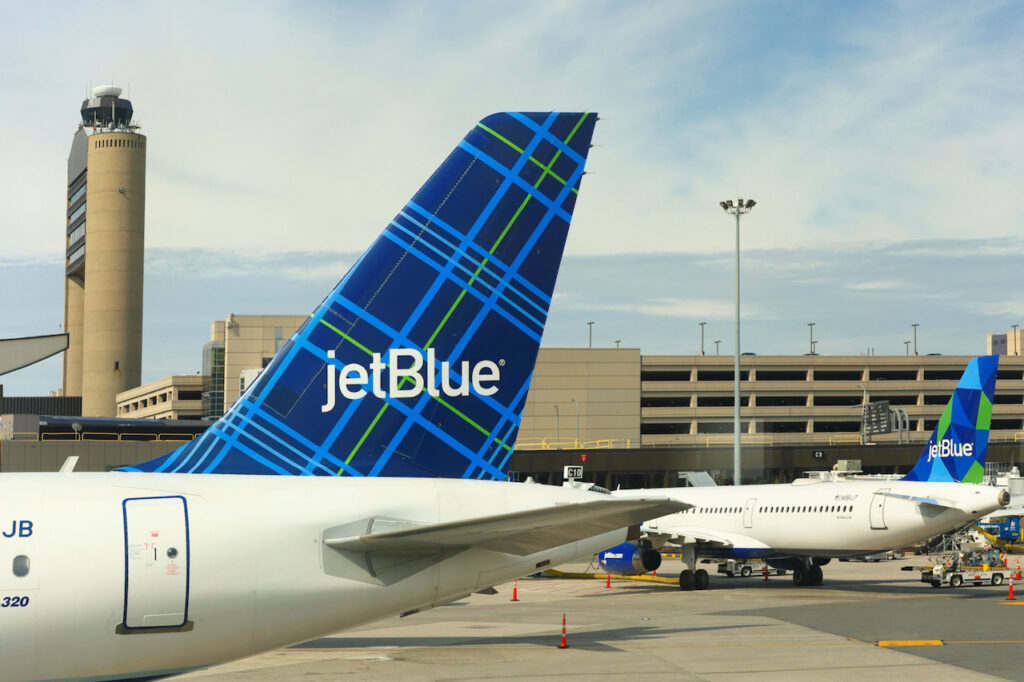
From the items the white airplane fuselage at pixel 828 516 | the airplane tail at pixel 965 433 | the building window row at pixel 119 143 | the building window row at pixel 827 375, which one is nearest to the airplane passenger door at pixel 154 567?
the white airplane fuselage at pixel 828 516

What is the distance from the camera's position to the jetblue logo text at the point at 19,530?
887 centimetres

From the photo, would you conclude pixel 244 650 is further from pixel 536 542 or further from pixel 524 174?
pixel 524 174

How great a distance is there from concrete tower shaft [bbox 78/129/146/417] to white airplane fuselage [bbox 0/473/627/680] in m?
138

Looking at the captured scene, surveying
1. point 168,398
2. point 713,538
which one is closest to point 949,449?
point 713,538

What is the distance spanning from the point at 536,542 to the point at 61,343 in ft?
36.5

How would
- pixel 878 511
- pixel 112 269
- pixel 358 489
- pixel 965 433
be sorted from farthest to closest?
pixel 112 269
pixel 965 433
pixel 878 511
pixel 358 489

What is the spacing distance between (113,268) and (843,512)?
121 m

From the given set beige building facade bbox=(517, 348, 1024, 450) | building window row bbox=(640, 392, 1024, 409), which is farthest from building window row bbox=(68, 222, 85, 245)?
building window row bbox=(640, 392, 1024, 409)

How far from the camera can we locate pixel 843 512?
36.1 meters

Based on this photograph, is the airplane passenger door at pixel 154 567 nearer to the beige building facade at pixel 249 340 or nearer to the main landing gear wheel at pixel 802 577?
the main landing gear wheel at pixel 802 577

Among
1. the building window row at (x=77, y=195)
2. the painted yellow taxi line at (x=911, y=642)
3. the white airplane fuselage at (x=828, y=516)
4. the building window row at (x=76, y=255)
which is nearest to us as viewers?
the painted yellow taxi line at (x=911, y=642)

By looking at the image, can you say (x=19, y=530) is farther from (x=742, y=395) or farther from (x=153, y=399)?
(x=153, y=399)

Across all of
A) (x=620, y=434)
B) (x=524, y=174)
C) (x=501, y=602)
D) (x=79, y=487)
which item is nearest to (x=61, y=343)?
(x=79, y=487)

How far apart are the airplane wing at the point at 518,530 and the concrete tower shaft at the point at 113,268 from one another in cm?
13835
